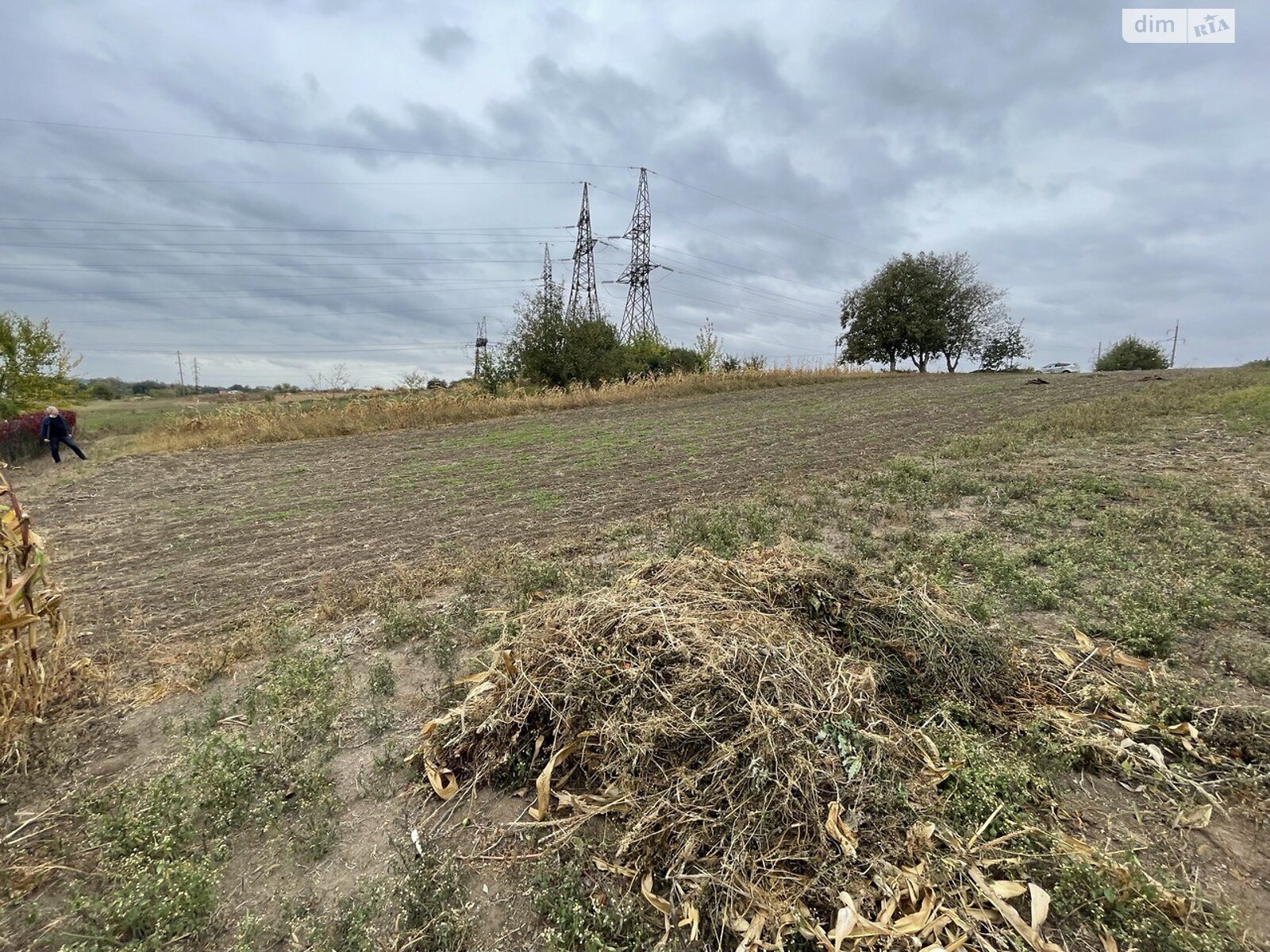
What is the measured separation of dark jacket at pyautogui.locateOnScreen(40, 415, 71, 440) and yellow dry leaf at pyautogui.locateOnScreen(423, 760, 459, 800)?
18.9m

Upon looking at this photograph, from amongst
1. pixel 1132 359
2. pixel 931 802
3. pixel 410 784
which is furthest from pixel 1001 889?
pixel 1132 359

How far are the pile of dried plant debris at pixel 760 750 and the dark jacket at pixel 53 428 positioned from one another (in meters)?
18.6

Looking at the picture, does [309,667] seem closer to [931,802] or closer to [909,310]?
[931,802]

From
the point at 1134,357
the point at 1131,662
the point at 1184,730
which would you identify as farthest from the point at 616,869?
the point at 1134,357

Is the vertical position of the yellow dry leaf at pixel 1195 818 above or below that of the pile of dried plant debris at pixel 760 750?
below

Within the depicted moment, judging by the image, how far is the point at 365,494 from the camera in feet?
28.6

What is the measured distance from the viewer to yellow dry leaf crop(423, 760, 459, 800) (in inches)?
99.9

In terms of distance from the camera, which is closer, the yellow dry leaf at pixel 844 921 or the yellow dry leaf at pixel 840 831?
the yellow dry leaf at pixel 844 921

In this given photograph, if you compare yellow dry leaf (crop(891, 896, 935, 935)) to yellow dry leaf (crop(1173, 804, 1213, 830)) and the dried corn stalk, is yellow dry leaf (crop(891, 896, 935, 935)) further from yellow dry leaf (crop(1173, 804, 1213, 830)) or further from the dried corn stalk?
the dried corn stalk

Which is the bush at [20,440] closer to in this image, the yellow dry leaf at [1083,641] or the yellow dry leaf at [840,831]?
the yellow dry leaf at [840,831]

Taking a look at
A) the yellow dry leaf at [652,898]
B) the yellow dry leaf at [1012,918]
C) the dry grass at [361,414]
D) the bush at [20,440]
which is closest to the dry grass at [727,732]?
the yellow dry leaf at [652,898]

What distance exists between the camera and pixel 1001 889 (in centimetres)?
190

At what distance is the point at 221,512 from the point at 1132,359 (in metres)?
61.1

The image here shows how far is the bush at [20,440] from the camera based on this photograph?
15.5 meters
